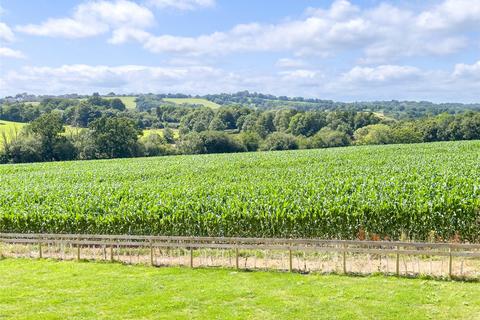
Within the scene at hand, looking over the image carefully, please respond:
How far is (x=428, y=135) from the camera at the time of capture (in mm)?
92438

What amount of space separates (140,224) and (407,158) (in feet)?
95.4

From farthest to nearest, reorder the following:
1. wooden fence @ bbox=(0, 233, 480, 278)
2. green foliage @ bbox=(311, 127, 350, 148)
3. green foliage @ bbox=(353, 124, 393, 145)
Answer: green foliage @ bbox=(353, 124, 393, 145) < green foliage @ bbox=(311, 127, 350, 148) < wooden fence @ bbox=(0, 233, 480, 278)

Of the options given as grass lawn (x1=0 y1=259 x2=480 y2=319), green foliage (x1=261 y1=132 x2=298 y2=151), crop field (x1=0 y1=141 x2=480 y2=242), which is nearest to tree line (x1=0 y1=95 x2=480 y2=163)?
green foliage (x1=261 y1=132 x2=298 y2=151)

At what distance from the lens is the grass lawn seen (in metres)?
10.5

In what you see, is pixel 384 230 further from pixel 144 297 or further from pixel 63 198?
pixel 63 198

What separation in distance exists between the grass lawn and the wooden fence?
2.63ft

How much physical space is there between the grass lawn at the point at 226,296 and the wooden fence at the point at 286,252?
2.63 ft

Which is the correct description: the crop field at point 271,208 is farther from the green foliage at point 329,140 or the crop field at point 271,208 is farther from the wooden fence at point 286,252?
the green foliage at point 329,140

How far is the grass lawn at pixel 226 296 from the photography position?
10547 mm

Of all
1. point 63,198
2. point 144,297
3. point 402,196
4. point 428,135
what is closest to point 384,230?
point 402,196

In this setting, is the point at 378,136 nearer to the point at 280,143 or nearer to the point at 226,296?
the point at 280,143

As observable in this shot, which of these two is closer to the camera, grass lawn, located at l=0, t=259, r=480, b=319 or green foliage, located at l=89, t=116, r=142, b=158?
grass lawn, located at l=0, t=259, r=480, b=319

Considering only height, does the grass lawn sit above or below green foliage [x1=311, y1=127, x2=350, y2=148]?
above

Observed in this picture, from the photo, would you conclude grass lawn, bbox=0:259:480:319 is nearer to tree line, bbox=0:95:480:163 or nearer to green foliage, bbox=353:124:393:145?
tree line, bbox=0:95:480:163
